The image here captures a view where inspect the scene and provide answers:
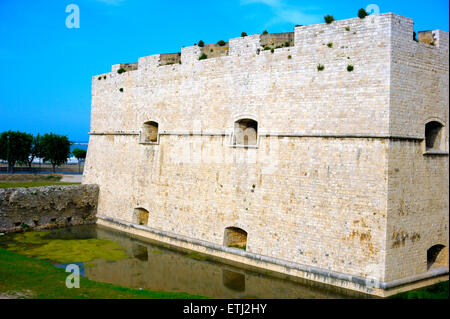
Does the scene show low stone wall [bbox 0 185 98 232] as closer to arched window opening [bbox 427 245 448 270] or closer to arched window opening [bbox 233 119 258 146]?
arched window opening [bbox 233 119 258 146]

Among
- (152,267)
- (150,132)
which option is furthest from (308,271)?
(150,132)

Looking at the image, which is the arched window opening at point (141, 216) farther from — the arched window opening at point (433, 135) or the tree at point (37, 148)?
the tree at point (37, 148)

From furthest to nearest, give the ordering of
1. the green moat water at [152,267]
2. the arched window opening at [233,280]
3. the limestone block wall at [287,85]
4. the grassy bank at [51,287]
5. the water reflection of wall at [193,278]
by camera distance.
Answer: the arched window opening at [233,280]
the green moat water at [152,267]
the water reflection of wall at [193,278]
the limestone block wall at [287,85]
the grassy bank at [51,287]

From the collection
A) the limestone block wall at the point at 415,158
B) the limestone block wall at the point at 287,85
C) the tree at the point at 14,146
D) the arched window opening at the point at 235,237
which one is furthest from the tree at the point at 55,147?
the limestone block wall at the point at 415,158

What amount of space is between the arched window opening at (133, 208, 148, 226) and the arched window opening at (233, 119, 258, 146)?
6.04 metres

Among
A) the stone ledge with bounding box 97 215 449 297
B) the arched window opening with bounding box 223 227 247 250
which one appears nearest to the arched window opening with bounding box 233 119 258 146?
the arched window opening with bounding box 223 227 247 250

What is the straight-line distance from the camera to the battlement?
996cm

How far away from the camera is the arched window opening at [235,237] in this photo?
1334 centimetres

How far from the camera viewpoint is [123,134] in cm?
1816

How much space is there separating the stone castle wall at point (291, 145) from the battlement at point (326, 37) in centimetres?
3

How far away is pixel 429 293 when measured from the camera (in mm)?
9500

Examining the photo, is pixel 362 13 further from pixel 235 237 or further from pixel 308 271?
pixel 235 237

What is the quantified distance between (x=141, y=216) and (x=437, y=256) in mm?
11188

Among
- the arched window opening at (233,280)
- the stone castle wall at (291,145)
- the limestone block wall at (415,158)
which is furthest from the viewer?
the arched window opening at (233,280)
